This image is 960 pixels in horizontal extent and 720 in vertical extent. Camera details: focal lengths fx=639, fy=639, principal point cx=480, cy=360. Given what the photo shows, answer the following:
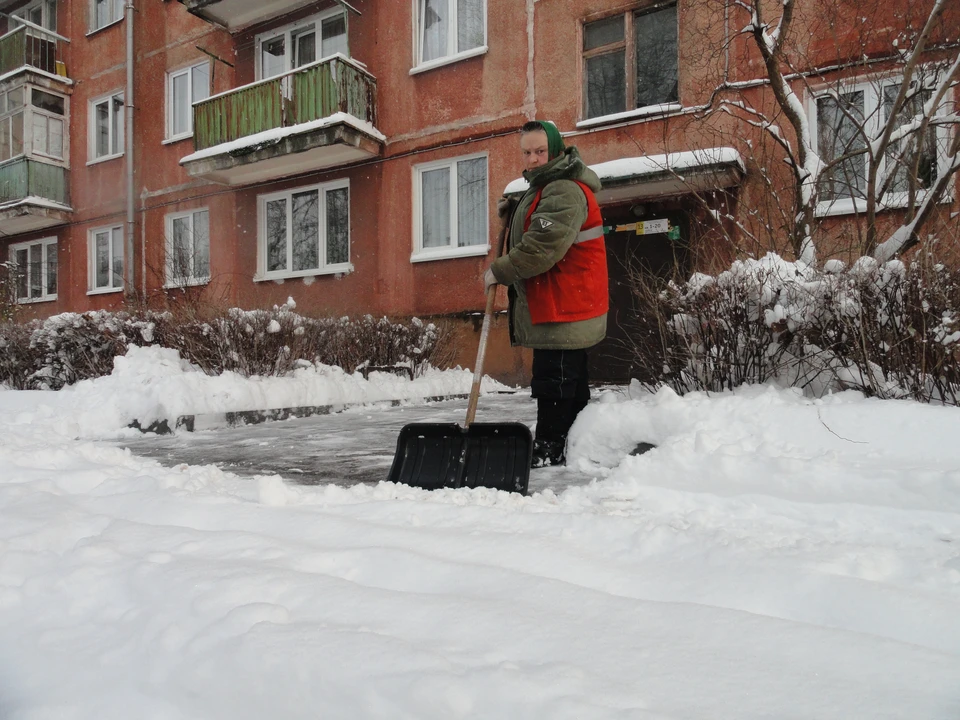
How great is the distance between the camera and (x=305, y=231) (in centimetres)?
1224

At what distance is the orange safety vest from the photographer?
3395 millimetres

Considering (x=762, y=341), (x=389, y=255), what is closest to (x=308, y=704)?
(x=762, y=341)

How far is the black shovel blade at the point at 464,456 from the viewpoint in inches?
116

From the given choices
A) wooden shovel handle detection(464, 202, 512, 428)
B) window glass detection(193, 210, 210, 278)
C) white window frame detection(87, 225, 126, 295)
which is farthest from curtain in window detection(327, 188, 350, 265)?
wooden shovel handle detection(464, 202, 512, 428)

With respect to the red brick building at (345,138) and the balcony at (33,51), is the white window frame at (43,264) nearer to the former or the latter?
the red brick building at (345,138)

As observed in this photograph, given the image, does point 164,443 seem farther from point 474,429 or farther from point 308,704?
point 308,704

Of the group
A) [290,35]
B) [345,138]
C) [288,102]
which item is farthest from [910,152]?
[290,35]

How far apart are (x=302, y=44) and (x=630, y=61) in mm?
6920

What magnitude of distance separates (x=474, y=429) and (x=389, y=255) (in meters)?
8.30

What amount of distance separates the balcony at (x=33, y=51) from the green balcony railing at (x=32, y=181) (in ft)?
7.54

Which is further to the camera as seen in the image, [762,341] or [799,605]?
[762,341]

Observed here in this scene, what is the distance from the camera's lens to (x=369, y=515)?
2.34 m

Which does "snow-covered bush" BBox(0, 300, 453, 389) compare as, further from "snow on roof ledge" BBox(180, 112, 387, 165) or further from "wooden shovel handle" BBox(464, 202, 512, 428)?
"snow on roof ledge" BBox(180, 112, 387, 165)

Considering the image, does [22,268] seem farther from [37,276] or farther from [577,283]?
[577,283]
